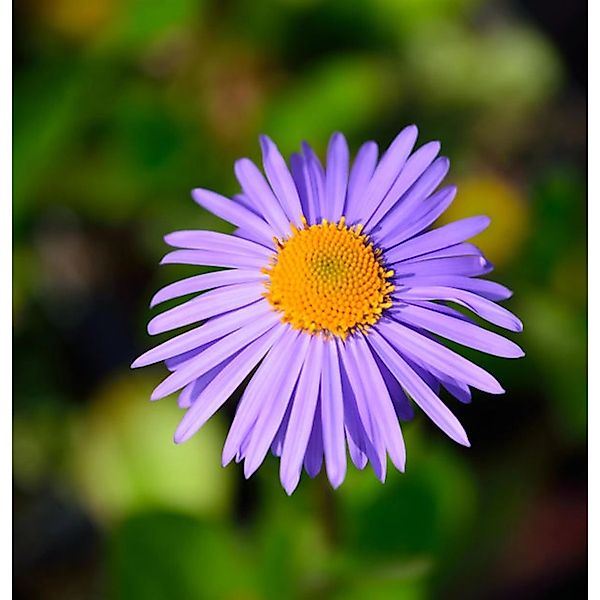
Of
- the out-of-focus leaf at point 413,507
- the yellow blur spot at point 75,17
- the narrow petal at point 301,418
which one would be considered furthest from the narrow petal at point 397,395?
the yellow blur spot at point 75,17

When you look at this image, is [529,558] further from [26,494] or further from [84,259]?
[84,259]

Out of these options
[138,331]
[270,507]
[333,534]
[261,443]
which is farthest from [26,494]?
[261,443]

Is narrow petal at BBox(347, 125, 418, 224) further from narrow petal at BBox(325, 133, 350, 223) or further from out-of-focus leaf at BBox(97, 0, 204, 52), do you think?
out-of-focus leaf at BBox(97, 0, 204, 52)

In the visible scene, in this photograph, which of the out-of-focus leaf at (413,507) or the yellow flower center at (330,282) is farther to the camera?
the out-of-focus leaf at (413,507)

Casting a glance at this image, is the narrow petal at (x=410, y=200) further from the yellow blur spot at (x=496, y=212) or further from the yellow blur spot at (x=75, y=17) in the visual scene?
the yellow blur spot at (x=75, y=17)

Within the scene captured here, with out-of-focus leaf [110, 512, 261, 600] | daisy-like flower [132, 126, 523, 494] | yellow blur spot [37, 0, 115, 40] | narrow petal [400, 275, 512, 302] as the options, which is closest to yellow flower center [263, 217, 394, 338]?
daisy-like flower [132, 126, 523, 494]

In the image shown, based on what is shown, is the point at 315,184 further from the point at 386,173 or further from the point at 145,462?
the point at 145,462
